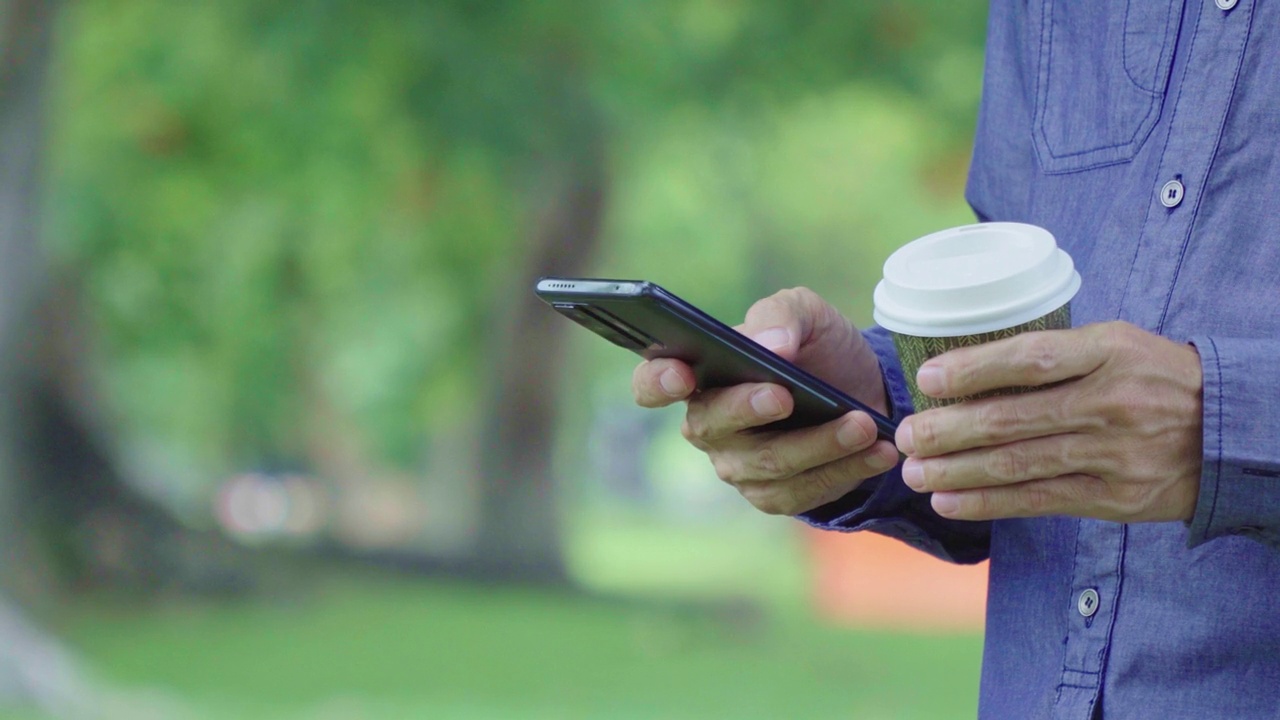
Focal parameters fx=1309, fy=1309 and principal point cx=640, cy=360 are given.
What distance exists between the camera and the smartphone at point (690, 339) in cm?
115

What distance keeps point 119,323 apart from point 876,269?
27.9 ft

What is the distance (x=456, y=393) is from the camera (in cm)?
1351

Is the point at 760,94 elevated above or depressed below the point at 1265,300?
above

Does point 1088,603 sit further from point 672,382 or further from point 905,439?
point 672,382

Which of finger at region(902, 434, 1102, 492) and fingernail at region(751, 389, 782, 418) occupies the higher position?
fingernail at region(751, 389, 782, 418)

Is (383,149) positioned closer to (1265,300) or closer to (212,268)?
(212,268)

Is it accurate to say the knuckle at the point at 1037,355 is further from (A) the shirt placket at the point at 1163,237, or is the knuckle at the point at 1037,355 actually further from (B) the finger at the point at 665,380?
(B) the finger at the point at 665,380

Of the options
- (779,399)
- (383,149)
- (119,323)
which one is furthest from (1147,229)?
(119,323)

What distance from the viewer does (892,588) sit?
444 inches

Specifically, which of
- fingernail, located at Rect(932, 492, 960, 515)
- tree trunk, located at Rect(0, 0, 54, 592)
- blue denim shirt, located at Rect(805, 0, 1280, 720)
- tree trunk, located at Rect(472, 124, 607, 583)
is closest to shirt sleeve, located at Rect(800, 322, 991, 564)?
blue denim shirt, located at Rect(805, 0, 1280, 720)

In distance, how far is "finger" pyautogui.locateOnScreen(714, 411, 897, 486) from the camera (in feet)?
4.04

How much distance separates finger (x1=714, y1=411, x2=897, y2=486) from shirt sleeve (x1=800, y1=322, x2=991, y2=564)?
0.39 ft

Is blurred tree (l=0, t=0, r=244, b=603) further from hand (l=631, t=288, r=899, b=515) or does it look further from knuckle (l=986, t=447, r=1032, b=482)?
knuckle (l=986, t=447, r=1032, b=482)

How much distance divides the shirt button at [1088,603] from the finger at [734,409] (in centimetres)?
31
